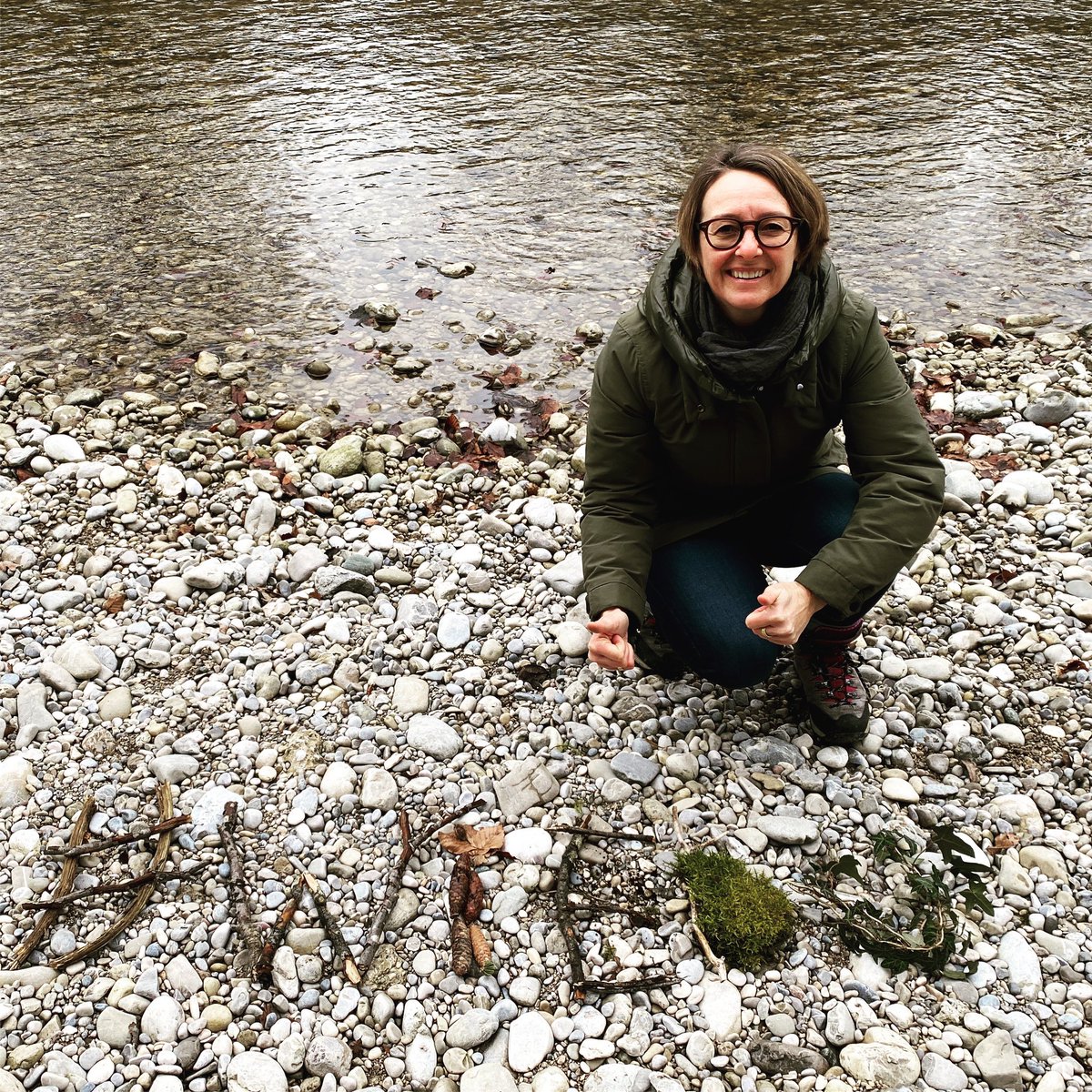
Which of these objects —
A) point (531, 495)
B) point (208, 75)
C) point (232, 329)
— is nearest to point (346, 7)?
point (208, 75)

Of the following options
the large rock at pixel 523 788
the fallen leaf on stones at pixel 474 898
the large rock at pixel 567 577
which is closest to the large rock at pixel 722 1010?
the fallen leaf on stones at pixel 474 898

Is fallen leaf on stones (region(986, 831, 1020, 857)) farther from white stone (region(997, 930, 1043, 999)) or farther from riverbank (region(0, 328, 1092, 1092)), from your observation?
white stone (region(997, 930, 1043, 999))

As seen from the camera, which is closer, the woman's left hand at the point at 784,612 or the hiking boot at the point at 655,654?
the woman's left hand at the point at 784,612

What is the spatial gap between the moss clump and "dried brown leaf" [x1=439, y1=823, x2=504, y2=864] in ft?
2.15

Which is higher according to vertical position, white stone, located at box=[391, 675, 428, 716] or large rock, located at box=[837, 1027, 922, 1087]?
white stone, located at box=[391, 675, 428, 716]

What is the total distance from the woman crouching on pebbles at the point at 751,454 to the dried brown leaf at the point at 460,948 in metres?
0.98

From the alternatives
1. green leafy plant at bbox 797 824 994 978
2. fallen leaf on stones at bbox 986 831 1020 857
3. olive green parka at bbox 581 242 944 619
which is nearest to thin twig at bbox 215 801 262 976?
olive green parka at bbox 581 242 944 619

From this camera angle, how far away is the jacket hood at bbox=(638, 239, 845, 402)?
131 inches

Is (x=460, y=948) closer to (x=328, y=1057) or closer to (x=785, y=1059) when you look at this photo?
(x=328, y=1057)

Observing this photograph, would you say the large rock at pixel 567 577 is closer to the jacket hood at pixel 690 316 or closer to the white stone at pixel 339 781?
A: the white stone at pixel 339 781

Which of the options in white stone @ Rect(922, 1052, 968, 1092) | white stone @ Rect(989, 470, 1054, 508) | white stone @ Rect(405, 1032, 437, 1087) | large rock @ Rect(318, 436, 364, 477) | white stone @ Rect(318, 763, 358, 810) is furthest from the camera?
large rock @ Rect(318, 436, 364, 477)

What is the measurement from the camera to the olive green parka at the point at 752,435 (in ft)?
11.1

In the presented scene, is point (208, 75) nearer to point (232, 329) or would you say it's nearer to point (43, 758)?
point (232, 329)

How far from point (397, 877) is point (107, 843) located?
1033mm
